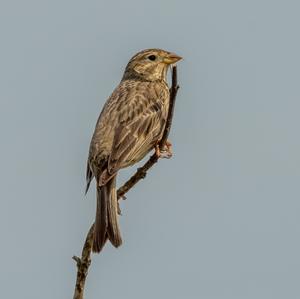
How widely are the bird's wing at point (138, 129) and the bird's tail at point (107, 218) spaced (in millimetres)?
231

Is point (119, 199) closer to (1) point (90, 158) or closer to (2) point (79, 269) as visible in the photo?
(1) point (90, 158)

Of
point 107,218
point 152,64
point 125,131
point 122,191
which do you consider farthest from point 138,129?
point 152,64

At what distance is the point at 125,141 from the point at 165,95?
148 centimetres

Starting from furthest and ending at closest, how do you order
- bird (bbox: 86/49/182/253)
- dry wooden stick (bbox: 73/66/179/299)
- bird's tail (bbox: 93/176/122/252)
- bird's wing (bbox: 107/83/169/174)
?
bird's wing (bbox: 107/83/169/174) → bird (bbox: 86/49/182/253) → bird's tail (bbox: 93/176/122/252) → dry wooden stick (bbox: 73/66/179/299)

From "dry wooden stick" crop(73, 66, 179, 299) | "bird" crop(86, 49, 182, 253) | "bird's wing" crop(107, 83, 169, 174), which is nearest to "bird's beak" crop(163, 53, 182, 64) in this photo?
"bird" crop(86, 49, 182, 253)

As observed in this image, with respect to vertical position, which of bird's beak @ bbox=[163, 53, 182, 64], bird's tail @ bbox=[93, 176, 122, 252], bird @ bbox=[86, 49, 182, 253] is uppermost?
bird's beak @ bbox=[163, 53, 182, 64]

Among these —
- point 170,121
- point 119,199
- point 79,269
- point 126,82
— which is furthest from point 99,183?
point 126,82

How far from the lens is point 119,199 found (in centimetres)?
827

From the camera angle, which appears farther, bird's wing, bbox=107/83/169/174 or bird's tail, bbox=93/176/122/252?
bird's wing, bbox=107/83/169/174

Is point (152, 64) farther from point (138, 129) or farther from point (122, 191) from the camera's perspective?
point (122, 191)

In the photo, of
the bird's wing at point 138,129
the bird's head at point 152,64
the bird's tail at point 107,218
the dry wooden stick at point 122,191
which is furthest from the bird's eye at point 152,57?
the bird's tail at point 107,218

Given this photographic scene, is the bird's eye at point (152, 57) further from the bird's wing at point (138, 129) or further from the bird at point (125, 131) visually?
the bird's wing at point (138, 129)

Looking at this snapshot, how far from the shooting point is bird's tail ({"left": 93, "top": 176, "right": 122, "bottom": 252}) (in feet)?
23.8

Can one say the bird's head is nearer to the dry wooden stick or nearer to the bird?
the bird
